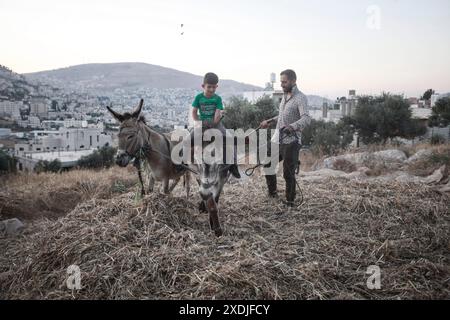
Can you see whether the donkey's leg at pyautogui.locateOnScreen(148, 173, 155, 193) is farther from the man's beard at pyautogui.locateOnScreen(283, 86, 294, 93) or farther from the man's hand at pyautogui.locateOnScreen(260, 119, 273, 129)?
the man's beard at pyautogui.locateOnScreen(283, 86, 294, 93)

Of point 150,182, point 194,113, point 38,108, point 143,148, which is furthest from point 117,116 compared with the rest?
point 38,108

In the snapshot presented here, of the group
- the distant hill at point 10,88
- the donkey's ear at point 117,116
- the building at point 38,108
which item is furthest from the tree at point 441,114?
the distant hill at point 10,88

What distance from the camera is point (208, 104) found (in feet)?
17.2

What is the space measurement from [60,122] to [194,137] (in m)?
18.9

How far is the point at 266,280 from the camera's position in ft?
10.7

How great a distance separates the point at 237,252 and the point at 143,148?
7.65 feet

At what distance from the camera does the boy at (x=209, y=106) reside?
5.04 metres

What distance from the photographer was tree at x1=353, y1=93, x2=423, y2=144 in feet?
81.6

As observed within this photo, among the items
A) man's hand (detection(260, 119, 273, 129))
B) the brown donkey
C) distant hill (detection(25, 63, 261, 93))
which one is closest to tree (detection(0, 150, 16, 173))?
the brown donkey

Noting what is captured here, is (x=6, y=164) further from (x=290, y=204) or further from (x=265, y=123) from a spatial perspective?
(x=290, y=204)

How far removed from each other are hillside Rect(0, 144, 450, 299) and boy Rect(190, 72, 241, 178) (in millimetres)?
1343

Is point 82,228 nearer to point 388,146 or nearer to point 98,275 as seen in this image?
point 98,275

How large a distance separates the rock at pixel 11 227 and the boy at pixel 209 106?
3.48 m
